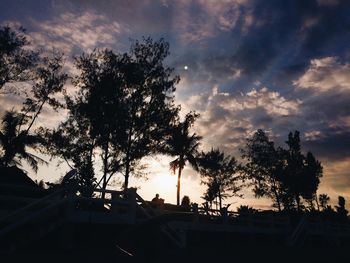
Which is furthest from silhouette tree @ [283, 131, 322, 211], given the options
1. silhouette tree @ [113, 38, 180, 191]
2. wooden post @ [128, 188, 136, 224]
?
wooden post @ [128, 188, 136, 224]

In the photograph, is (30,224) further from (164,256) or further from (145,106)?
(145,106)

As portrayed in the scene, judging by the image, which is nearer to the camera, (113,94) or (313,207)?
(113,94)

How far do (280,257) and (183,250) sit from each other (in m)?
4.27

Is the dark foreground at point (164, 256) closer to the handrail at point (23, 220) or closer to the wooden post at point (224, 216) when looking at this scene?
the handrail at point (23, 220)

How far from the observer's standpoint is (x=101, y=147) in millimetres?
30156

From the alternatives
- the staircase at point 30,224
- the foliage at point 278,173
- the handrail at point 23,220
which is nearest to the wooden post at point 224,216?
the staircase at point 30,224

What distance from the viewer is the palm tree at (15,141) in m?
31.2

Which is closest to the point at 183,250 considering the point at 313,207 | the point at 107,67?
the point at 107,67

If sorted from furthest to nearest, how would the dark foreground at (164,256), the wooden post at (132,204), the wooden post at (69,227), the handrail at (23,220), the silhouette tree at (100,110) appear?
the silhouette tree at (100,110) < the wooden post at (132,204) < the wooden post at (69,227) < the dark foreground at (164,256) < the handrail at (23,220)

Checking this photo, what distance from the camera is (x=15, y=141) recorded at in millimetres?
32125

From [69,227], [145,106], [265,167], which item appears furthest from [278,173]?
[69,227]

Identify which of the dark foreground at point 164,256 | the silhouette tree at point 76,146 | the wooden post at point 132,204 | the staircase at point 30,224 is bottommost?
the dark foreground at point 164,256

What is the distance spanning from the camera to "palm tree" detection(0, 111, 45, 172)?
31219 millimetres

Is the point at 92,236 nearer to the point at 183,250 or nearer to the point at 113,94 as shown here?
the point at 183,250
